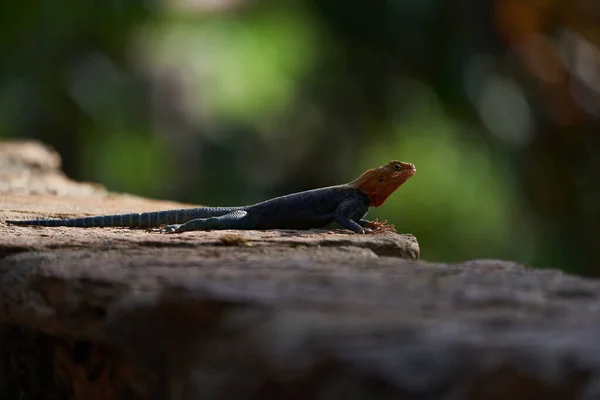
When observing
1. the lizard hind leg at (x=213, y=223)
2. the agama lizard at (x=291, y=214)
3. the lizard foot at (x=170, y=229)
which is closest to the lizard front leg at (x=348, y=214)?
the agama lizard at (x=291, y=214)

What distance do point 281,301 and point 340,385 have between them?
0.43 metres

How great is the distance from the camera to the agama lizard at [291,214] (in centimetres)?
503

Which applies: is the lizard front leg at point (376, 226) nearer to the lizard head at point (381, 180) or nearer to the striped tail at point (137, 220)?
the lizard head at point (381, 180)

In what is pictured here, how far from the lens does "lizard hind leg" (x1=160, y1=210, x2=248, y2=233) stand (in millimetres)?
4898

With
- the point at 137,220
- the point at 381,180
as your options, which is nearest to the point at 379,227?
the point at 381,180

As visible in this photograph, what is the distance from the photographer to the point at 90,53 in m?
16.7

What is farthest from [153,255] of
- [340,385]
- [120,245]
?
[340,385]

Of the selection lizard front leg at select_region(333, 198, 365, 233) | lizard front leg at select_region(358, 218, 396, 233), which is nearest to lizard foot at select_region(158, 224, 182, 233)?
lizard front leg at select_region(333, 198, 365, 233)

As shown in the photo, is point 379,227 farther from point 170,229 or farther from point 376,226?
point 170,229

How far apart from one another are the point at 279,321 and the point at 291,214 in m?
2.78

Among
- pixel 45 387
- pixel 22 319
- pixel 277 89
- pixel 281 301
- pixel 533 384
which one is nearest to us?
pixel 533 384

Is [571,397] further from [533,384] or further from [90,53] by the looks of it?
[90,53]

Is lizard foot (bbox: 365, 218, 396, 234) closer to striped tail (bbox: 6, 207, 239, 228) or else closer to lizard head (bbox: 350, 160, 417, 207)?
lizard head (bbox: 350, 160, 417, 207)

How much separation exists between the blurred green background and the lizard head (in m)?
9.65
